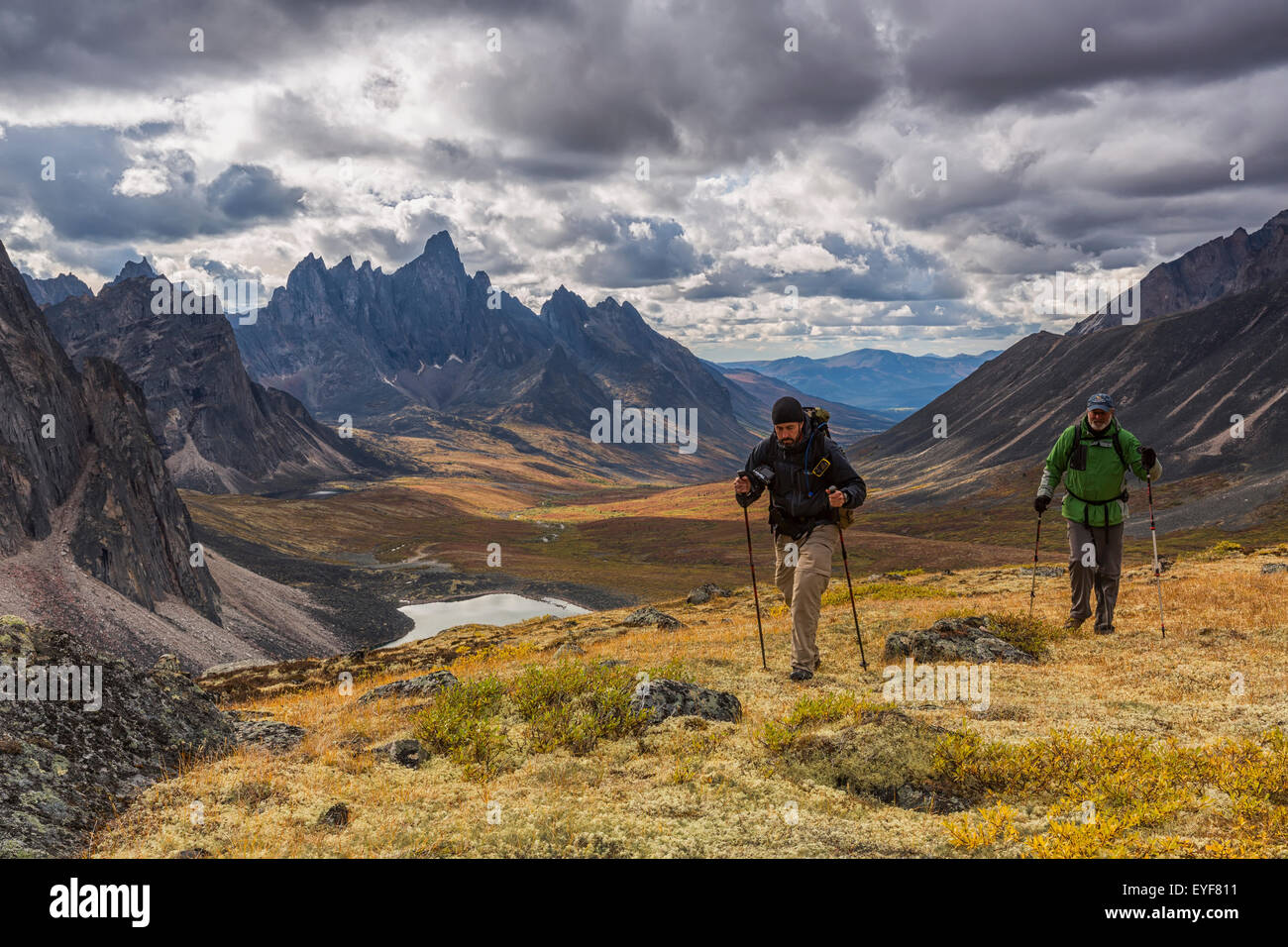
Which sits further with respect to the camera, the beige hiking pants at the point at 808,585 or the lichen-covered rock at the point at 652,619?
the lichen-covered rock at the point at 652,619

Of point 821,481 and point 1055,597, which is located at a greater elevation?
point 821,481

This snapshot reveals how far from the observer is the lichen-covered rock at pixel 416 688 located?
47.1 ft

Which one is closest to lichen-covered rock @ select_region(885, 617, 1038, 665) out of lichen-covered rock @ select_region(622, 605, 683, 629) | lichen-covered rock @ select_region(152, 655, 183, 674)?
lichen-covered rock @ select_region(622, 605, 683, 629)

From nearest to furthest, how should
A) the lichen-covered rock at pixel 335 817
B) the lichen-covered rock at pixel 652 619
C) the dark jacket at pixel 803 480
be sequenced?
the lichen-covered rock at pixel 335 817, the dark jacket at pixel 803 480, the lichen-covered rock at pixel 652 619

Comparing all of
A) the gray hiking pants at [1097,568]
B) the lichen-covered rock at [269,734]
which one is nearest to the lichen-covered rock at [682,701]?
the lichen-covered rock at [269,734]

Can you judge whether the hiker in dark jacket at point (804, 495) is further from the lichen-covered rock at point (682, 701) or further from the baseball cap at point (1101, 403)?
the baseball cap at point (1101, 403)

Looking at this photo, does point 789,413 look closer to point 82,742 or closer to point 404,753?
point 404,753

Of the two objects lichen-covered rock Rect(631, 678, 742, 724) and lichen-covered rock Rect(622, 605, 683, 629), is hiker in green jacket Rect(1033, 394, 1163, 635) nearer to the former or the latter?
lichen-covered rock Rect(631, 678, 742, 724)

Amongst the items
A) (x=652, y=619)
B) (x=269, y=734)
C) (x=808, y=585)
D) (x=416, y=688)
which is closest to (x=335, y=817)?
(x=269, y=734)

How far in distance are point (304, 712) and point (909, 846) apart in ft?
39.5
